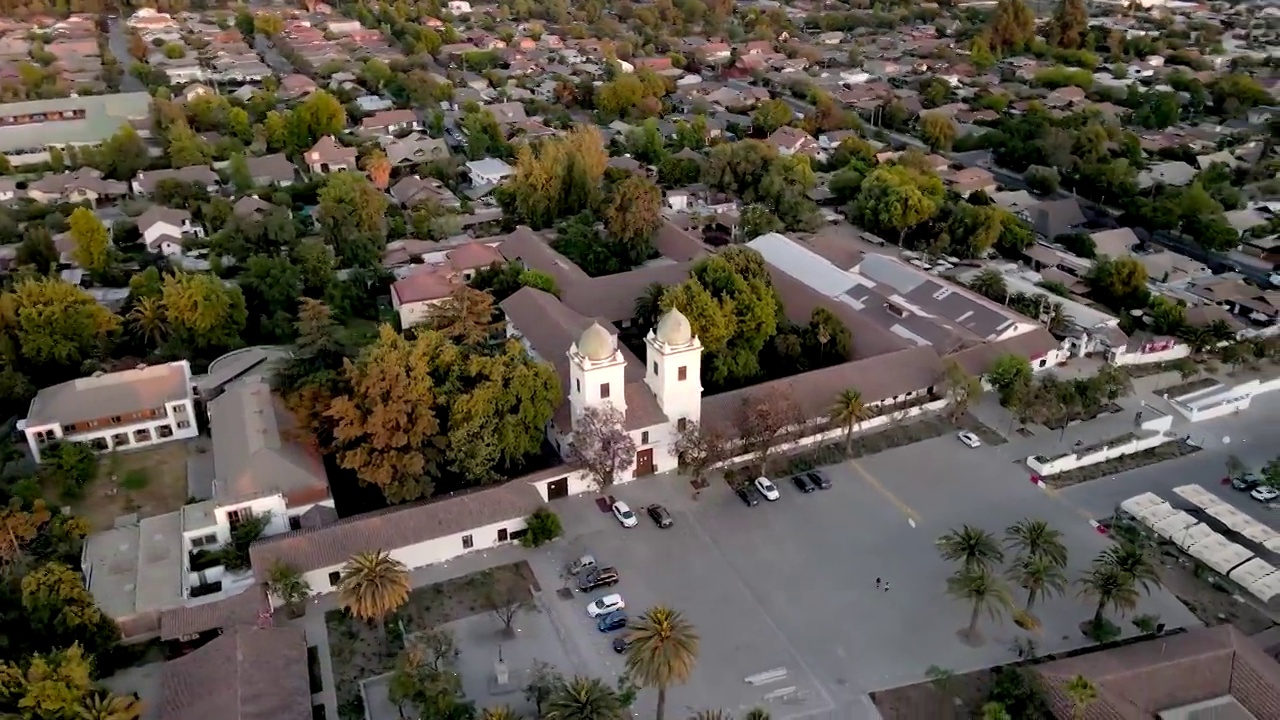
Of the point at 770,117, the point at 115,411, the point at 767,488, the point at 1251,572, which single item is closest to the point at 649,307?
the point at 767,488

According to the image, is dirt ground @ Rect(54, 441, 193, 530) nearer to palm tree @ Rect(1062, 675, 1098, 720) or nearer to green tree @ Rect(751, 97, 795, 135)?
palm tree @ Rect(1062, 675, 1098, 720)

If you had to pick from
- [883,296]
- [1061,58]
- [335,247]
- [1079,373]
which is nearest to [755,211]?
[883,296]

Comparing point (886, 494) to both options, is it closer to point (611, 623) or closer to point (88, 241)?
point (611, 623)

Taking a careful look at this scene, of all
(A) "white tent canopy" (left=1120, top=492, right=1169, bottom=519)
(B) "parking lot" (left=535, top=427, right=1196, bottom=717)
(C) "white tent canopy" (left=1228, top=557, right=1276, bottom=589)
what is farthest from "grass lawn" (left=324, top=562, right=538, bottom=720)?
(C) "white tent canopy" (left=1228, top=557, right=1276, bottom=589)

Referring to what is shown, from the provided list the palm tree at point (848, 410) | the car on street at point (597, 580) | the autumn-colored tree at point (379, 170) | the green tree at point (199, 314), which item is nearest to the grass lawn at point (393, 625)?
the car on street at point (597, 580)

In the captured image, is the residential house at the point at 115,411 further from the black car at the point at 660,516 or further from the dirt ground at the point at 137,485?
the black car at the point at 660,516
